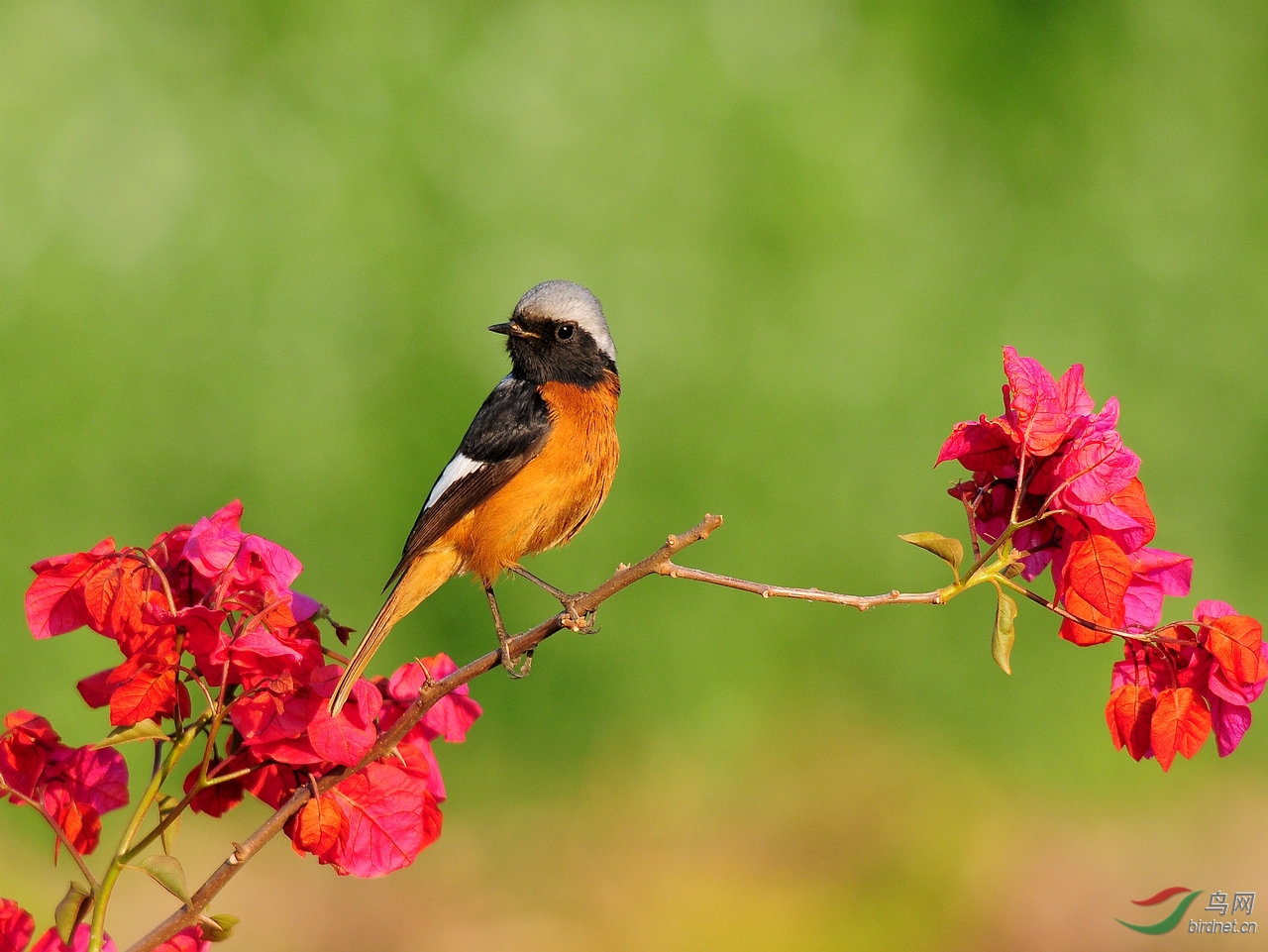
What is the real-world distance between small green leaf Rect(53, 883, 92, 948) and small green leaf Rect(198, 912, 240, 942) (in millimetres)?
171

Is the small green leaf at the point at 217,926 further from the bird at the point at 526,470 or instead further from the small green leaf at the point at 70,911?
the bird at the point at 526,470

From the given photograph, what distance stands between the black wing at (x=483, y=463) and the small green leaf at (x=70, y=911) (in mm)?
1912

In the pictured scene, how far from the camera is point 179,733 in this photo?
1.85 m

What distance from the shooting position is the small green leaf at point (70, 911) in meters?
1.72

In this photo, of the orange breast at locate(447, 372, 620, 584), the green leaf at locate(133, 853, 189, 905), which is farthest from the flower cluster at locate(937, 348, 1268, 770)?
the orange breast at locate(447, 372, 620, 584)

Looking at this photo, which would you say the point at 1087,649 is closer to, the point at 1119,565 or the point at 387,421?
the point at 387,421

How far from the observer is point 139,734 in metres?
1.78

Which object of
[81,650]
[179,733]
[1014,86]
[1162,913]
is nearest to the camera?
[179,733]

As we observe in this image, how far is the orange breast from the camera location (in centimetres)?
378

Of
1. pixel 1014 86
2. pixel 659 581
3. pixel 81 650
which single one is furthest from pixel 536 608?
pixel 1014 86

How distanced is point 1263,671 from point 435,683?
52.7 inches
